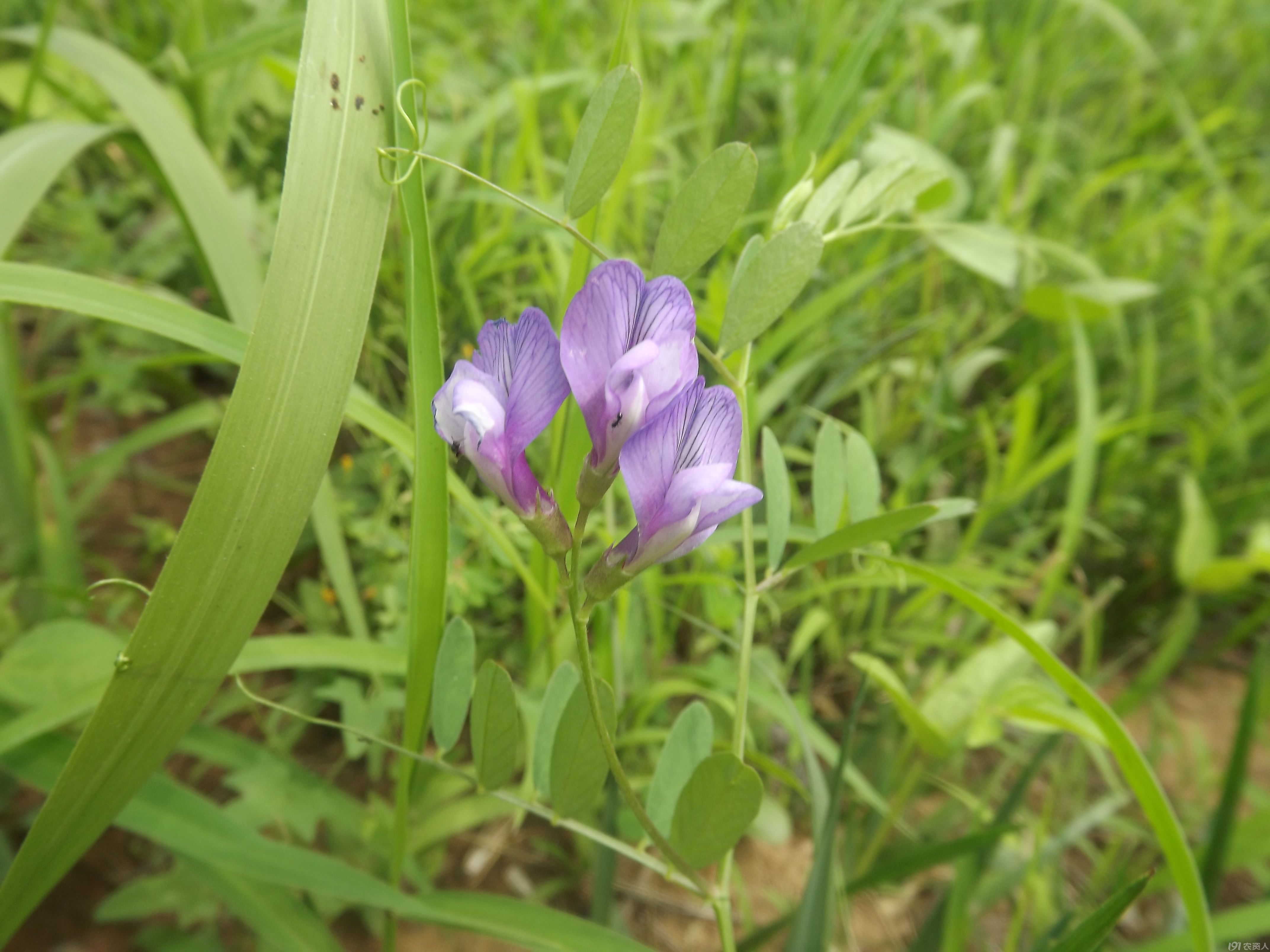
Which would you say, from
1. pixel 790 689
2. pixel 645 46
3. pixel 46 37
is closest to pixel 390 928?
pixel 790 689

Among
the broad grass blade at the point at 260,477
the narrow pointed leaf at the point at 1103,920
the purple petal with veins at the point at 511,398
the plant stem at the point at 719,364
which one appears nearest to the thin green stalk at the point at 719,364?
the plant stem at the point at 719,364

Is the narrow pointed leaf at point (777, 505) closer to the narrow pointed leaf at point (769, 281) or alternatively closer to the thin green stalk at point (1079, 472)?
the narrow pointed leaf at point (769, 281)

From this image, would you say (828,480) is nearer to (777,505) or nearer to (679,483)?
(777,505)

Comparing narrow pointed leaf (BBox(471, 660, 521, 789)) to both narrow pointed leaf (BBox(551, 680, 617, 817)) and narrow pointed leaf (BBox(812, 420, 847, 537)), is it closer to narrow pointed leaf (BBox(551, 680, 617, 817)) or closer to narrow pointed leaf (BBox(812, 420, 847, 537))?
narrow pointed leaf (BBox(551, 680, 617, 817))

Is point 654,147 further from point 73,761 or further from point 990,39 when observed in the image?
point 990,39

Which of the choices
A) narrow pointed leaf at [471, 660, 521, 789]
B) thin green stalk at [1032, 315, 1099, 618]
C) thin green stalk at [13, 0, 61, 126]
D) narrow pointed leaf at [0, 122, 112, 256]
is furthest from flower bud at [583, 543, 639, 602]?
thin green stalk at [13, 0, 61, 126]

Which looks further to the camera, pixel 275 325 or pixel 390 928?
pixel 390 928
